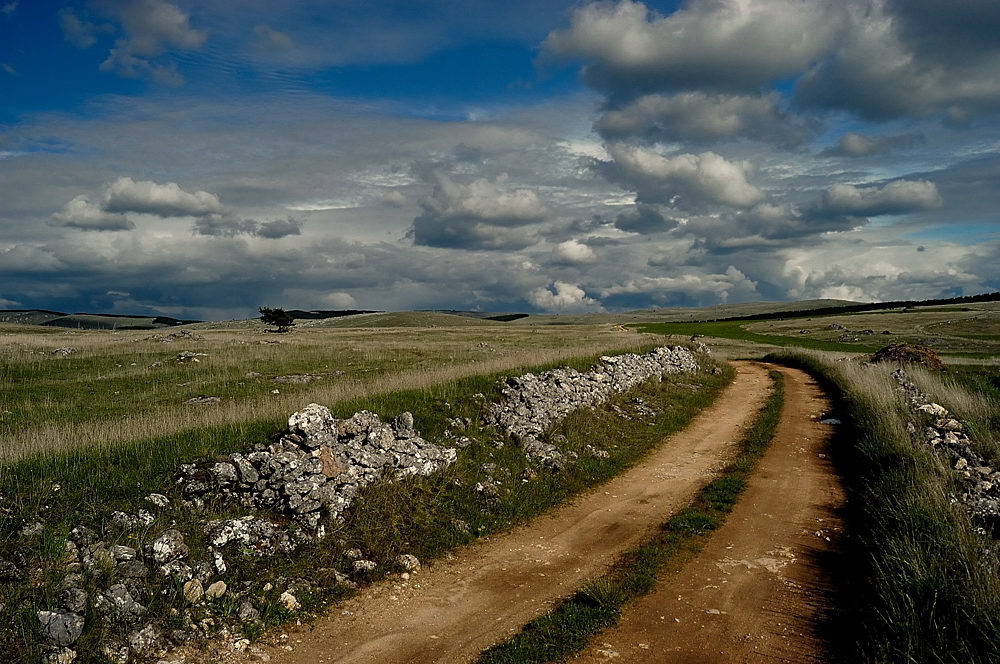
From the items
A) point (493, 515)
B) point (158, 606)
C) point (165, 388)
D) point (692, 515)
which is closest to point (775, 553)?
point (692, 515)

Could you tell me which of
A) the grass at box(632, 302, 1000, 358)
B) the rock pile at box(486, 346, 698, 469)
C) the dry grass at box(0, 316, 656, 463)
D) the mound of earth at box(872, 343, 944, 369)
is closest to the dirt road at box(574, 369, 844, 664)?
the rock pile at box(486, 346, 698, 469)

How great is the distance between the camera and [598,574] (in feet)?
29.9

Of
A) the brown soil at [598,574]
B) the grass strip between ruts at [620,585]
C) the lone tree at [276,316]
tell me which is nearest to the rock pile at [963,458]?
the brown soil at [598,574]

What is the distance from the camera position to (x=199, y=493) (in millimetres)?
9836

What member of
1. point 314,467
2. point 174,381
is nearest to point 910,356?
point 314,467

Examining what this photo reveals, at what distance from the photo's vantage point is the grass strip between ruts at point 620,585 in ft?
23.4

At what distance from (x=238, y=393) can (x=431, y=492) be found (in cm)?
1690

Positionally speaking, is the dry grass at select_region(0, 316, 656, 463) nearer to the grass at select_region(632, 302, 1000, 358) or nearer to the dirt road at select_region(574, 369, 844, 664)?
the dirt road at select_region(574, 369, 844, 664)

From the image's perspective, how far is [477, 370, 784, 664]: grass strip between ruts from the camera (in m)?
7.14

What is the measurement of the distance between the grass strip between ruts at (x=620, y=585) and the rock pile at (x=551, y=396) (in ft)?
12.2

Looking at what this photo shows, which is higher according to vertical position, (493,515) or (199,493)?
(199,493)

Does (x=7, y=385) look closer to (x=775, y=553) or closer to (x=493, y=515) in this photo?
(x=493, y=515)

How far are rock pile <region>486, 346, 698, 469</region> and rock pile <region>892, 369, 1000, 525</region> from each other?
7876 millimetres

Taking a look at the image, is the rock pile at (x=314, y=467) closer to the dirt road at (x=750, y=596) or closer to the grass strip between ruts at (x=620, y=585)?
the grass strip between ruts at (x=620, y=585)
